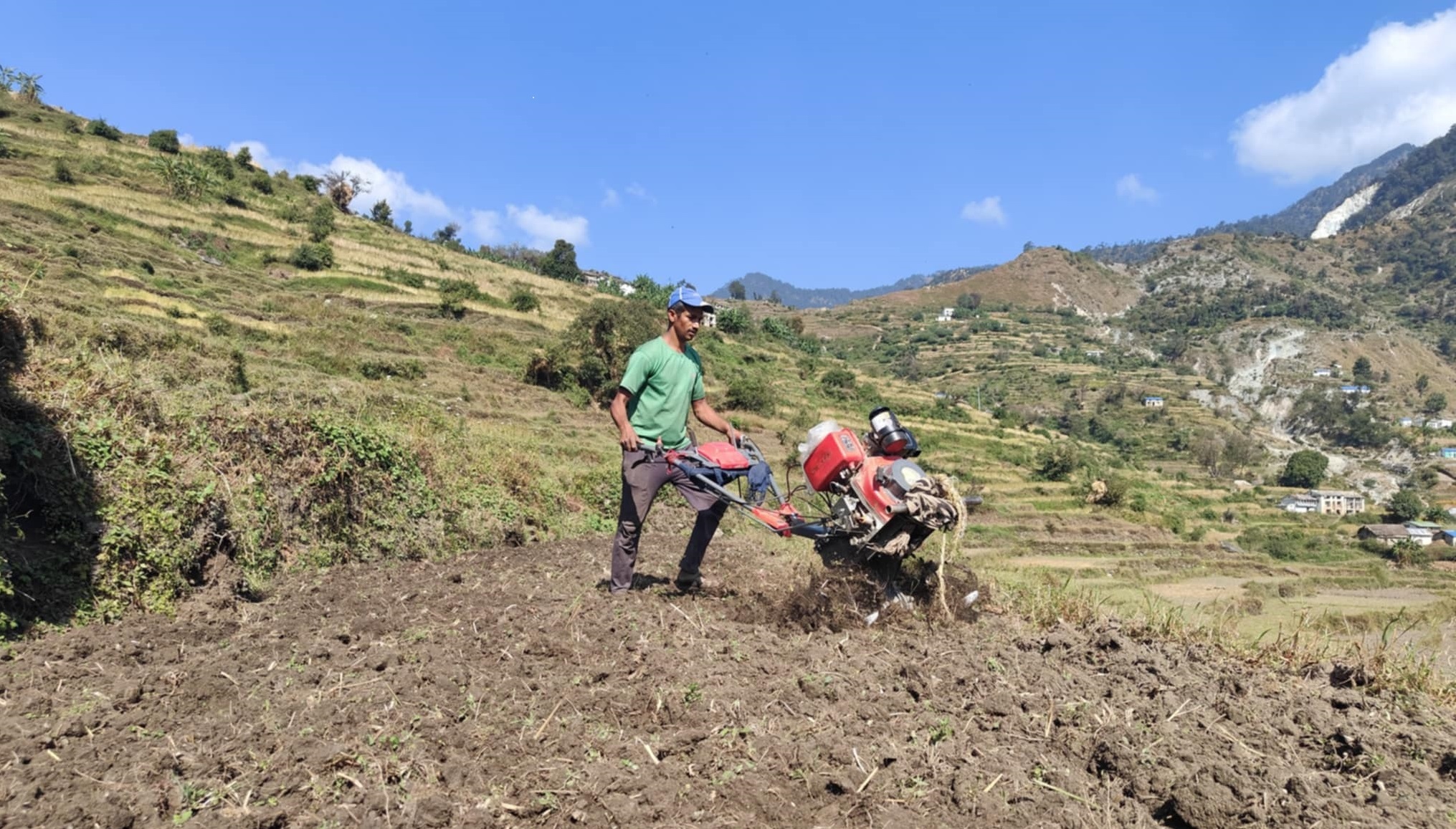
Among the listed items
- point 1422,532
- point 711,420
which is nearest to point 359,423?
point 711,420

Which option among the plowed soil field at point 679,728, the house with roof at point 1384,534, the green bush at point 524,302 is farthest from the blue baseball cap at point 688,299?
the house with roof at point 1384,534

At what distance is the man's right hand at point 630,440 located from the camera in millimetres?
4742

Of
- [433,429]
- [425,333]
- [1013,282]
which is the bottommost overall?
[433,429]

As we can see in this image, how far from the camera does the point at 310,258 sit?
33031 mm

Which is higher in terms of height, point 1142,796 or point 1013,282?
point 1013,282

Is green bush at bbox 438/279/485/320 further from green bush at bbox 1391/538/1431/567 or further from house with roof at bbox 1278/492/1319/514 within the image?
house with roof at bbox 1278/492/1319/514

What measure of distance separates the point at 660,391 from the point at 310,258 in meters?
33.8

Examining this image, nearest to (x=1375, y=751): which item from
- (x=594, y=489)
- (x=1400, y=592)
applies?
(x=594, y=489)

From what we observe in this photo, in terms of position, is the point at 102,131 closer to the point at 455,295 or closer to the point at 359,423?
the point at 455,295

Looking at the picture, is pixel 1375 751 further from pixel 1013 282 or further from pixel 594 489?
pixel 1013 282

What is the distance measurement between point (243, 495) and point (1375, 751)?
629 centimetres

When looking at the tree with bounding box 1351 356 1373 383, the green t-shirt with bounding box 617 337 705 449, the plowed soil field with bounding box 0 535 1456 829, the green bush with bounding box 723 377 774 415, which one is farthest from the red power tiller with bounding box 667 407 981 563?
the tree with bounding box 1351 356 1373 383

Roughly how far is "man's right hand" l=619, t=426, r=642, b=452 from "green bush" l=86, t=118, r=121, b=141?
189 feet

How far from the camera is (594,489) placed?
9945 millimetres
